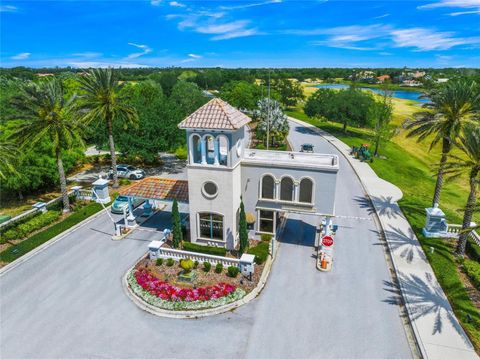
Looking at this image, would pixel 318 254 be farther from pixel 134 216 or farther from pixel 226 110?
pixel 134 216

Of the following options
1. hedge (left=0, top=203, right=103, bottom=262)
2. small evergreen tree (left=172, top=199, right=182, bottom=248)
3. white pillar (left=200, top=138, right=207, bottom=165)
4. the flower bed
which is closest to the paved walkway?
the flower bed

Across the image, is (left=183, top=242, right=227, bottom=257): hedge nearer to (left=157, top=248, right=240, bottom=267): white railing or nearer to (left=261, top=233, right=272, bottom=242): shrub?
(left=157, top=248, right=240, bottom=267): white railing

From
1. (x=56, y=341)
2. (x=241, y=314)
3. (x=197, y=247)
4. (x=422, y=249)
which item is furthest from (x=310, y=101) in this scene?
(x=56, y=341)

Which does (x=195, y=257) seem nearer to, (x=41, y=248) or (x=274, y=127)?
(x=41, y=248)

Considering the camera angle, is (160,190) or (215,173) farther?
(160,190)

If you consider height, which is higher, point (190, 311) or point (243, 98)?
point (243, 98)

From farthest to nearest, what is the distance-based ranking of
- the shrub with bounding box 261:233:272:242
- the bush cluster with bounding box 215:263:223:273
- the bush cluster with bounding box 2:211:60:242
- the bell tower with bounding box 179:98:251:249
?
1. the bush cluster with bounding box 2:211:60:242
2. the shrub with bounding box 261:233:272:242
3. the bell tower with bounding box 179:98:251:249
4. the bush cluster with bounding box 215:263:223:273

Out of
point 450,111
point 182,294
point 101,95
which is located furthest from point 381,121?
point 182,294
